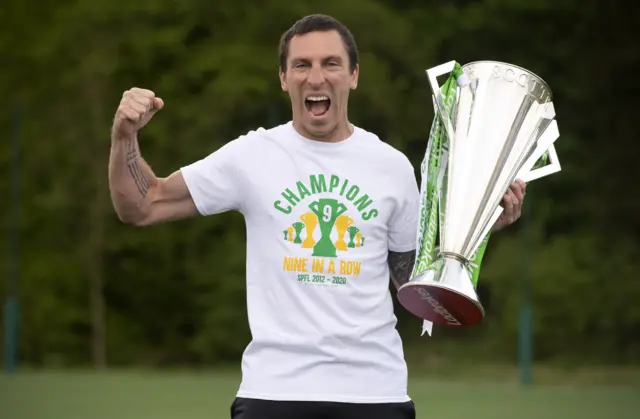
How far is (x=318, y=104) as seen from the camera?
2.79 metres

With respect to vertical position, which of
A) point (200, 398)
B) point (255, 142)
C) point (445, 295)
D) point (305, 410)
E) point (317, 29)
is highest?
point (317, 29)

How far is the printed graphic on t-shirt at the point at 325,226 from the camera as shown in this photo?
269 centimetres

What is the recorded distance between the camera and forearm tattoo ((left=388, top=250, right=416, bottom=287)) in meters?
2.89

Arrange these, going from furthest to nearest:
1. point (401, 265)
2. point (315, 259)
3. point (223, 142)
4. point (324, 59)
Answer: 1. point (223, 142)
2. point (401, 265)
3. point (324, 59)
4. point (315, 259)

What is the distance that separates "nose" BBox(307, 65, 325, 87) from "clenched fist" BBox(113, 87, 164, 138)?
347 millimetres

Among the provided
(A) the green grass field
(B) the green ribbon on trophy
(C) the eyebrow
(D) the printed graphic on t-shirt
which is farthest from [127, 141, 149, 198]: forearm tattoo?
(A) the green grass field

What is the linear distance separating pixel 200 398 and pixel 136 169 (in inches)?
241

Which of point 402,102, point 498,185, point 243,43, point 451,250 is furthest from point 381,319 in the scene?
point 243,43

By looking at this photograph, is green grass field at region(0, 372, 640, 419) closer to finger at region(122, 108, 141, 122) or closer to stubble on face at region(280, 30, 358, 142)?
stubble on face at region(280, 30, 358, 142)

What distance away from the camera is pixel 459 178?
2.85 metres

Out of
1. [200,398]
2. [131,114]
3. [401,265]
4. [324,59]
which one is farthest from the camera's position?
[200,398]

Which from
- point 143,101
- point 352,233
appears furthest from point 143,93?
point 352,233

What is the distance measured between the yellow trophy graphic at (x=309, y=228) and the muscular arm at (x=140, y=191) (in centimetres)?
30

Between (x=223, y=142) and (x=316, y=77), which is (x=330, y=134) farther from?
(x=223, y=142)
